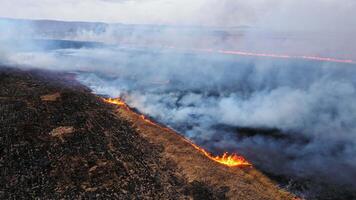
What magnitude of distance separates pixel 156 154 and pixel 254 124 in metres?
14.7

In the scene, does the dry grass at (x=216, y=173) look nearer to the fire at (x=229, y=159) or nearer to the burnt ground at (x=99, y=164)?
the burnt ground at (x=99, y=164)

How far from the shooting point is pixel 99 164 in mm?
24609

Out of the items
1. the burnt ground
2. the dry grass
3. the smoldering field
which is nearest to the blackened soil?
the burnt ground

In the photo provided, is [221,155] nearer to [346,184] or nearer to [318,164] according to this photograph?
[318,164]

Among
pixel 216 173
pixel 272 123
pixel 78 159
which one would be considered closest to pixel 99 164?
pixel 78 159

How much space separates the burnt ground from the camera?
21672mm

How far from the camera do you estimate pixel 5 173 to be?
74.5ft

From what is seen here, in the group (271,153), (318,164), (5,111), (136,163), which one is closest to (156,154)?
(136,163)

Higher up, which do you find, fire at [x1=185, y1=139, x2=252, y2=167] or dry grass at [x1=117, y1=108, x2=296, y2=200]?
dry grass at [x1=117, y1=108, x2=296, y2=200]

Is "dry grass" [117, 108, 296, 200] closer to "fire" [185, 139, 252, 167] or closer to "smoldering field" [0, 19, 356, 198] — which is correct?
"fire" [185, 139, 252, 167]

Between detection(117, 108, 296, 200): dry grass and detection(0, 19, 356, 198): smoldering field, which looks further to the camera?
detection(0, 19, 356, 198): smoldering field

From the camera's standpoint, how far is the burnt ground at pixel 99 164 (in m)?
21.7

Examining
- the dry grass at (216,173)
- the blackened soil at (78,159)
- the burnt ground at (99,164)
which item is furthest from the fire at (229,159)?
the blackened soil at (78,159)

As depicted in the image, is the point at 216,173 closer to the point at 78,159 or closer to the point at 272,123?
the point at 78,159
